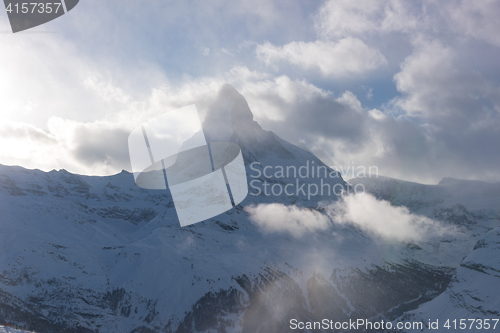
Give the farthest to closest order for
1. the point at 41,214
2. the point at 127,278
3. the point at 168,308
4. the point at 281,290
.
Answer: the point at 41,214 → the point at 281,290 → the point at 127,278 → the point at 168,308

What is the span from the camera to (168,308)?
148750 millimetres

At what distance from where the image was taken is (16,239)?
514 feet

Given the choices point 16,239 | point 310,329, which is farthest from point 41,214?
point 310,329

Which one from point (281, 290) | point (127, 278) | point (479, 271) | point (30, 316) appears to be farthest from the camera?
point (281, 290)

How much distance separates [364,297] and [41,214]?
683 ft

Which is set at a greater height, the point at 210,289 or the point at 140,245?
the point at 140,245

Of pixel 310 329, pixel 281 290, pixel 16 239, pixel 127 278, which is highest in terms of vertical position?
pixel 16 239

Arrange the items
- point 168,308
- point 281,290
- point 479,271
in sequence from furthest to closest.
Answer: point 281,290
point 168,308
point 479,271

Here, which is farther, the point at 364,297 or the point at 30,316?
the point at 364,297

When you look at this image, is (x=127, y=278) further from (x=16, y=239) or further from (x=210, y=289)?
(x=16, y=239)

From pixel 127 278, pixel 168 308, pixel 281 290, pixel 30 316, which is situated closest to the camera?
pixel 30 316

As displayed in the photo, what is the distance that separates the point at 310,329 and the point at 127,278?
325ft

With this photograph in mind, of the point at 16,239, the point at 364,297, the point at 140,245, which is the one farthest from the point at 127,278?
the point at 364,297

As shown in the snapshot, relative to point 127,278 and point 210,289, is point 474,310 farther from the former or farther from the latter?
point 127,278
